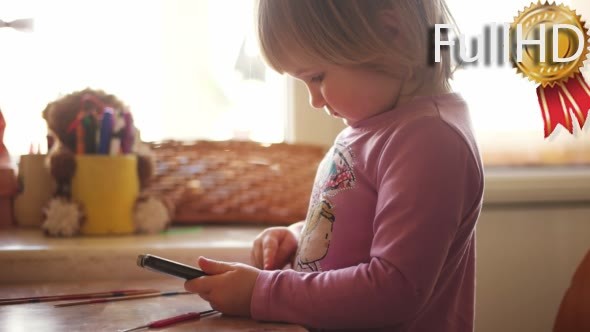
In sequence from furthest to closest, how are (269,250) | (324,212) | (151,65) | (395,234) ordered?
(151,65), (269,250), (324,212), (395,234)

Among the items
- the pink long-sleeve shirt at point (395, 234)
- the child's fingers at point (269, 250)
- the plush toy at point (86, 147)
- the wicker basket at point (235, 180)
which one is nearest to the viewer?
the pink long-sleeve shirt at point (395, 234)

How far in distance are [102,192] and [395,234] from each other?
2.00 feet

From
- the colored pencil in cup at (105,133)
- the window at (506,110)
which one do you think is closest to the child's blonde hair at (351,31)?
the colored pencil in cup at (105,133)

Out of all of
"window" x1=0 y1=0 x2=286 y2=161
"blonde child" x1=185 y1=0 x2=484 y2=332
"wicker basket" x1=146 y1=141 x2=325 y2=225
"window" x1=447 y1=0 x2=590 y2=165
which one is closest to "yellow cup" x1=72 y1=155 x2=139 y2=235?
"wicker basket" x1=146 y1=141 x2=325 y2=225

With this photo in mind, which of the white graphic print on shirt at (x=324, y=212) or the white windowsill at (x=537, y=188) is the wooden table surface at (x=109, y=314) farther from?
the white windowsill at (x=537, y=188)

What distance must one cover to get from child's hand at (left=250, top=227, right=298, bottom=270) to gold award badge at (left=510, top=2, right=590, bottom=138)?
1.74 feet

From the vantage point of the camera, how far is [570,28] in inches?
45.4

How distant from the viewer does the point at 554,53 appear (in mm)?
1108

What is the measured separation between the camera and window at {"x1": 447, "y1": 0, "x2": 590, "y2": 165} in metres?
1.31

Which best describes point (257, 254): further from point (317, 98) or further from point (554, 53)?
point (554, 53)

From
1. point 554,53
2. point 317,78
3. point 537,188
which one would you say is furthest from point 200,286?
point 537,188

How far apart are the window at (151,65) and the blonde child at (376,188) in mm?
655

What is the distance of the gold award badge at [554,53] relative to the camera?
112cm

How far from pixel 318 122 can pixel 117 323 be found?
2.58 feet
